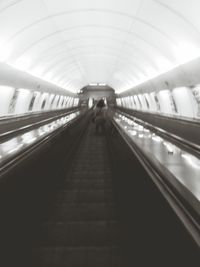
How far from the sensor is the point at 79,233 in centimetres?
319

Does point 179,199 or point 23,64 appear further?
point 23,64

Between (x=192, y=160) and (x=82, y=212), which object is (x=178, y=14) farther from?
(x=82, y=212)

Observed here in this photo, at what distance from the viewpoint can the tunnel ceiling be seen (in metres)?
6.83

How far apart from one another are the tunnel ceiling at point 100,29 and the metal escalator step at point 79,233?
545 cm

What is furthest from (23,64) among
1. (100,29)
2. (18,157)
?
(18,157)

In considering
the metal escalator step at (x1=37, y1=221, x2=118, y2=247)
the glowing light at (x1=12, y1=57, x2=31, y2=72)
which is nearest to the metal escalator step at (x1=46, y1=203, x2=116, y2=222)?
the metal escalator step at (x1=37, y1=221, x2=118, y2=247)

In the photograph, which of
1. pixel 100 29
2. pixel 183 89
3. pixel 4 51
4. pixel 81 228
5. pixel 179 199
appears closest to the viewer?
pixel 179 199

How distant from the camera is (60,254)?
2.71 meters

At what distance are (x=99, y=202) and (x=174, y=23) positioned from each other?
5838mm

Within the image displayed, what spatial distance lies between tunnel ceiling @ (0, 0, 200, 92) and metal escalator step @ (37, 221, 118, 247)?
5450 mm

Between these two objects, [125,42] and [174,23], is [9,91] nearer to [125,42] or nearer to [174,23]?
[125,42]

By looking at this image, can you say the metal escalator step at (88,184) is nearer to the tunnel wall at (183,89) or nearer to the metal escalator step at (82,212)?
the metal escalator step at (82,212)

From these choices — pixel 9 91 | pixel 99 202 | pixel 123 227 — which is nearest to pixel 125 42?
pixel 9 91

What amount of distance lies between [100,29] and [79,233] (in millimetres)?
9299
